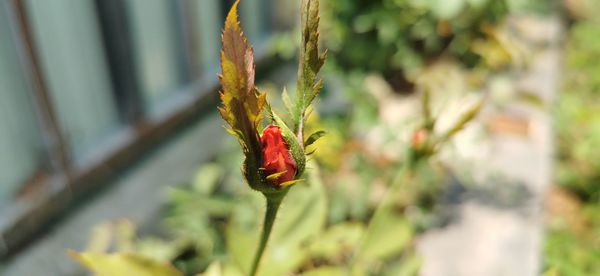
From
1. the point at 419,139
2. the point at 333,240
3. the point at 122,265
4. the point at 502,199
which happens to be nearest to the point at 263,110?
the point at 122,265

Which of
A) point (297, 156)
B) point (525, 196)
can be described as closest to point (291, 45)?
point (525, 196)

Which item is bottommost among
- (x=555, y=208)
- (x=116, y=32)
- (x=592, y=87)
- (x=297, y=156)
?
(x=555, y=208)

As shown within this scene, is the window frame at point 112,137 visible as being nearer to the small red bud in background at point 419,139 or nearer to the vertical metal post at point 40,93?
the vertical metal post at point 40,93

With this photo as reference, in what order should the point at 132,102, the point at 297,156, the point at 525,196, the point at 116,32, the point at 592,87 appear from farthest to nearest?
the point at 592,87 → the point at 525,196 → the point at 132,102 → the point at 116,32 → the point at 297,156

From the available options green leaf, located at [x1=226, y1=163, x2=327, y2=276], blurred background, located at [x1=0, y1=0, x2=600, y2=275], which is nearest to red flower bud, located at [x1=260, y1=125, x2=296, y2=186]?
green leaf, located at [x1=226, y1=163, x2=327, y2=276]

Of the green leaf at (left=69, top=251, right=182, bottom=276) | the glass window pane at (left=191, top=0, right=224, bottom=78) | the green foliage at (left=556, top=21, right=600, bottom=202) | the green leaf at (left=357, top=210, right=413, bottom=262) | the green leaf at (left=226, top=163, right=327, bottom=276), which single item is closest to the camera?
the green leaf at (left=69, top=251, right=182, bottom=276)

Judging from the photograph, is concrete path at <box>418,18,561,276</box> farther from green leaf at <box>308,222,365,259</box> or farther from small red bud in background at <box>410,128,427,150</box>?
small red bud in background at <box>410,128,427,150</box>

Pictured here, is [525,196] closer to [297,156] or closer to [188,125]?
[188,125]
